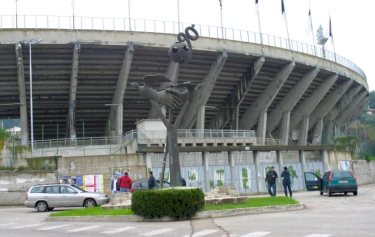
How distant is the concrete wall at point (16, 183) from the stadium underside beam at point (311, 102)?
27.6m

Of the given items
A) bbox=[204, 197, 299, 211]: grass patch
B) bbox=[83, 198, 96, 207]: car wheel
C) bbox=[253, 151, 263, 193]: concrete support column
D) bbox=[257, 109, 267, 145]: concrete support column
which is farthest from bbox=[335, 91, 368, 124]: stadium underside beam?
bbox=[204, 197, 299, 211]: grass patch

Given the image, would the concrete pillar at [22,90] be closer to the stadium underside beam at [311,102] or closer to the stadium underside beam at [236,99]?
the stadium underside beam at [236,99]

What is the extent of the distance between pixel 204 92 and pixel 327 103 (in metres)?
17.6

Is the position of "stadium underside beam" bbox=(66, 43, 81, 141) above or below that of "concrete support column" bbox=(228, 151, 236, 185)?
above

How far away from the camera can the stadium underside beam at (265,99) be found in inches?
1542

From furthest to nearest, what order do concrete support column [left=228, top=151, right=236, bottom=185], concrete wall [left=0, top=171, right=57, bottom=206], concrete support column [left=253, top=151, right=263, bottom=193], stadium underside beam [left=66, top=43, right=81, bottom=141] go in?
stadium underside beam [left=66, top=43, right=81, bottom=141] → concrete support column [left=253, top=151, right=263, bottom=193] → concrete support column [left=228, top=151, right=236, bottom=185] → concrete wall [left=0, top=171, right=57, bottom=206]

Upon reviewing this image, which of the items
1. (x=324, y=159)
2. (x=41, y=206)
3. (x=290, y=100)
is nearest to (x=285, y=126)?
(x=290, y=100)

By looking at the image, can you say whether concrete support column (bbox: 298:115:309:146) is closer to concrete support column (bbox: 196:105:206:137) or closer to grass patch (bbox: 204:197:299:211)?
concrete support column (bbox: 196:105:206:137)

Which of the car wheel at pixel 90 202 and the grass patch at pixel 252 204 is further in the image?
the car wheel at pixel 90 202

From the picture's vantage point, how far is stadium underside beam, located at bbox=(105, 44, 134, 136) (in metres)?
32.6

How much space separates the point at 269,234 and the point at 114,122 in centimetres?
2986

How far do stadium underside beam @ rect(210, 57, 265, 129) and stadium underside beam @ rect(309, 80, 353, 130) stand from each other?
11.8m

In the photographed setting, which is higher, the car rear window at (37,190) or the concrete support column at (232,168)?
the concrete support column at (232,168)

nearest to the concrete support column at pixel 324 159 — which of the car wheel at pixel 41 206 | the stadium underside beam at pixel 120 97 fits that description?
the stadium underside beam at pixel 120 97
